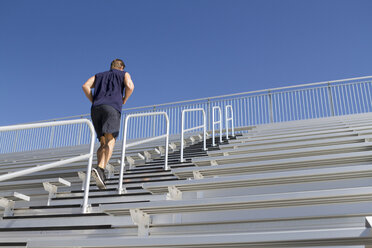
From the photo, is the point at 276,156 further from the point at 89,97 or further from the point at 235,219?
the point at 89,97

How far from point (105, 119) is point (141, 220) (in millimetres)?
1597

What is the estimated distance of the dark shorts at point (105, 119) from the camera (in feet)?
12.8

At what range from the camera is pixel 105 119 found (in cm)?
392

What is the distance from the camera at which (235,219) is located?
8.59ft

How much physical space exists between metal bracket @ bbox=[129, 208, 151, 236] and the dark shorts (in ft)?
4.81

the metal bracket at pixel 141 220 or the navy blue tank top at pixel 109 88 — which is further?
the navy blue tank top at pixel 109 88

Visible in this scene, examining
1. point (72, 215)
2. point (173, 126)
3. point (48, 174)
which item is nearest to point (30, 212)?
point (72, 215)

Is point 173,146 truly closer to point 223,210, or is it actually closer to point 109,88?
point 109,88

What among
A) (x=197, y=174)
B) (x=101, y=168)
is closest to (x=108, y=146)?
(x=101, y=168)

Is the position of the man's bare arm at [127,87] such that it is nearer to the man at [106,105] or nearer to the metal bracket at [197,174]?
the man at [106,105]

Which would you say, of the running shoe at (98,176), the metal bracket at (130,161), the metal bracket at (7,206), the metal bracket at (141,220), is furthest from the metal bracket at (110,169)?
the metal bracket at (141,220)

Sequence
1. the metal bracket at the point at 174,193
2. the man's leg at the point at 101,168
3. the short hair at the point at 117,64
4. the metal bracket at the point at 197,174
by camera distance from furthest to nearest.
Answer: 1. the short hair at the point at 117,64
2. the man's leg at the point at 101,168
3. the metal bracket at the point at 197,174
4. the metal bracket at the point at 174,193

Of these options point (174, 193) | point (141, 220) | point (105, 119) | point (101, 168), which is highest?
point (105, 119)

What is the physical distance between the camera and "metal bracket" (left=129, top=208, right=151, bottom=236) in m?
2.51
